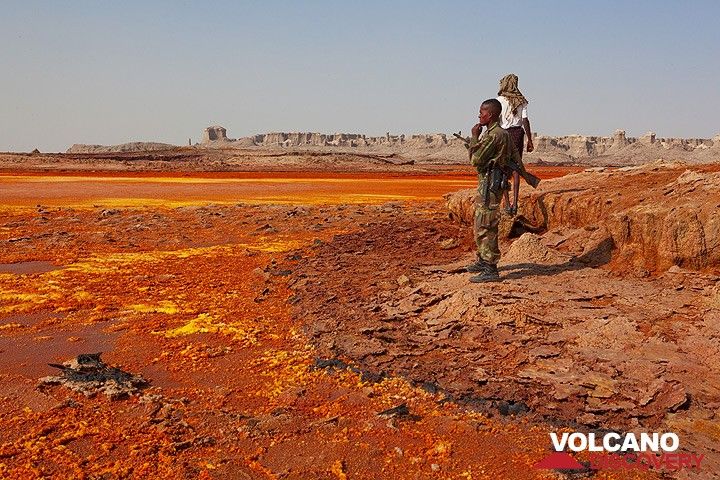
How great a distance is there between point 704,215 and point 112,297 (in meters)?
6.50

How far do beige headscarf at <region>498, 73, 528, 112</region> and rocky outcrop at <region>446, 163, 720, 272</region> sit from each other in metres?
1.53

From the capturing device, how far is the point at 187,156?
63688 millimetres

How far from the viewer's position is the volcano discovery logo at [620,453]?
9.92ft

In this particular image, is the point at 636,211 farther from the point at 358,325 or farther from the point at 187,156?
the point at 187,156

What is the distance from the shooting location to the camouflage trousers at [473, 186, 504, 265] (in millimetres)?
5715

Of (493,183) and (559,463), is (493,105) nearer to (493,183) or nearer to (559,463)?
(493,183)

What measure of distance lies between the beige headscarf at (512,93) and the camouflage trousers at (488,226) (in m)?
2.26

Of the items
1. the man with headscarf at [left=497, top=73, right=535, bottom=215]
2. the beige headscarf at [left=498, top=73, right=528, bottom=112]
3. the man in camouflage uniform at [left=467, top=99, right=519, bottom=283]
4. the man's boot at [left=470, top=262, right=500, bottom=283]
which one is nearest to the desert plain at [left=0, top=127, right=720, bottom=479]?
the man's boot at [left=470, top=262, right=500, bottom=283]

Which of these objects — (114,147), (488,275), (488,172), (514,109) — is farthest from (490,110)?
(114,147)

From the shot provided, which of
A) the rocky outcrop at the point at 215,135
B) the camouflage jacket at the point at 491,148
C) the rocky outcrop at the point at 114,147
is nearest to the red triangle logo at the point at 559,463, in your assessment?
the camouflage jacket at the point at 491,148

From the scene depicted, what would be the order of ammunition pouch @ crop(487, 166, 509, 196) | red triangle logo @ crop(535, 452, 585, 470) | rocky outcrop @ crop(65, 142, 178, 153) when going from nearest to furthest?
red triangle logo @ crop(535, 452, 585, 470) < ammunition pouch @ crop(487, 166, 509, 196) < rocky outcrop @ crop(65, 142, 178, 153)

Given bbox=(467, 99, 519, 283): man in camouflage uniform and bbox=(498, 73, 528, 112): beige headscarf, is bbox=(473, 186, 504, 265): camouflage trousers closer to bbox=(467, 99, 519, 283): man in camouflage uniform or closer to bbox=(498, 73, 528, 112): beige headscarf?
bbox=(467, 99, 519, 283): man in camouflage uniform

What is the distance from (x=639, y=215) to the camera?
6.04 meters

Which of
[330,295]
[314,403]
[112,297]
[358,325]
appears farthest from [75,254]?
[314,403]
